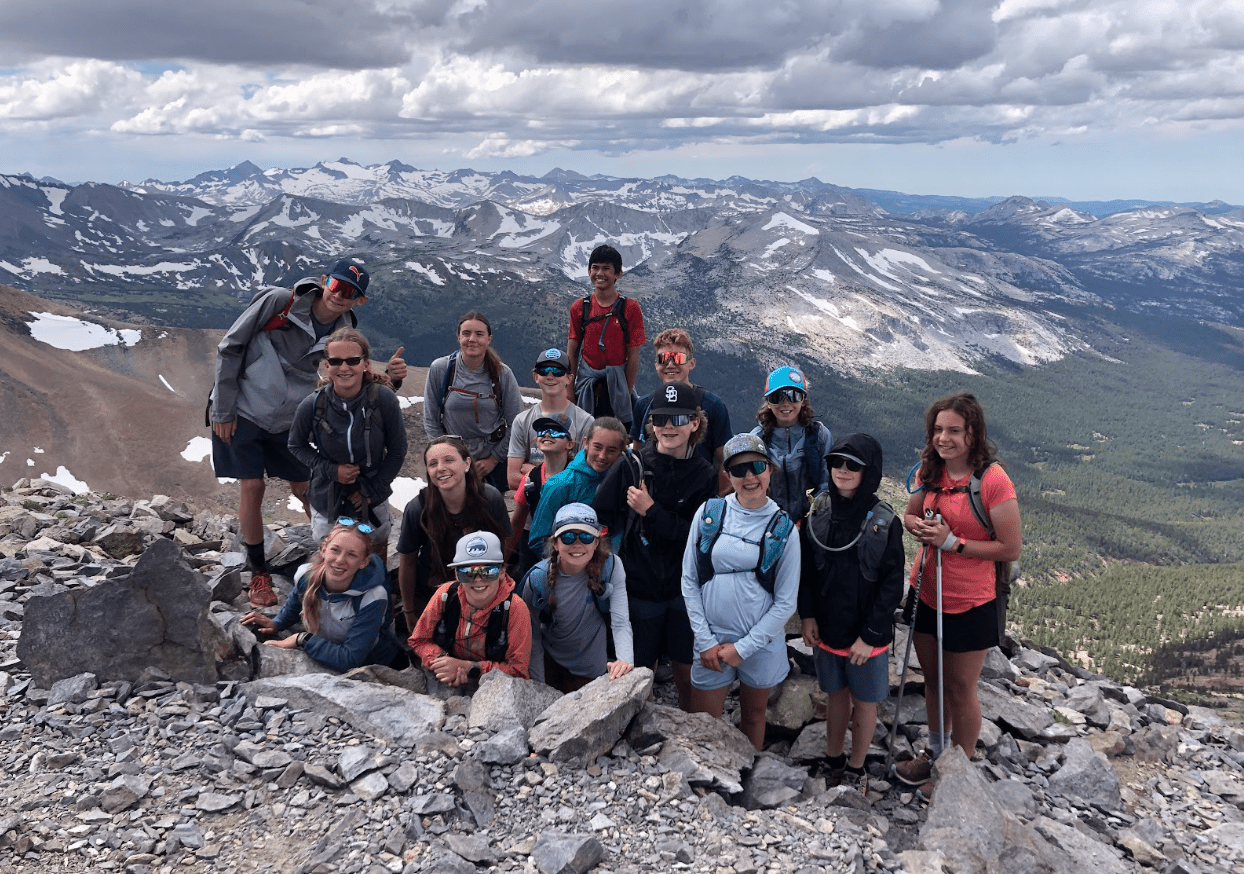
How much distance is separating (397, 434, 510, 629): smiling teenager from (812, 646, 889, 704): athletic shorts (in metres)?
4.33

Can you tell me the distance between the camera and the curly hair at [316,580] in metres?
8.96

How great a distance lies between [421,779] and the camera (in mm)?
7496

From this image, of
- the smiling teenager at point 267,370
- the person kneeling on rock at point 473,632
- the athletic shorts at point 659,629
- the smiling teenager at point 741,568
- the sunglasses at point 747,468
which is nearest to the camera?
the sunglasses at point 747,468

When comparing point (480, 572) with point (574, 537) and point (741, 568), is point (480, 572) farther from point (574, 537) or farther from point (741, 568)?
point (741, 568)

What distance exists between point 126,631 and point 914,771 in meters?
9.97

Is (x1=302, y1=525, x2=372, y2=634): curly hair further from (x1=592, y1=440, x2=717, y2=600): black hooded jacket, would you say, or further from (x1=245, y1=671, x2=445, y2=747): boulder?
(x1=592, y1=440, x2=717, y2=600): black hooded jacket

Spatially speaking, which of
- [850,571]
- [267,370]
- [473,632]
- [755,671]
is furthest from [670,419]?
[267,370]

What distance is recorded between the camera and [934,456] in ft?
29.7

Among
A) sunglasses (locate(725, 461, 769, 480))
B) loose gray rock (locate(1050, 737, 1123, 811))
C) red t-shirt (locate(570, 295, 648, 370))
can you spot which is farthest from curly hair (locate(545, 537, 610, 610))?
loose gray rock (locate(1050, 737, 1123, 811))

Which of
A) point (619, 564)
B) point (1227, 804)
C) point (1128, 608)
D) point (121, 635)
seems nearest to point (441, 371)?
point (619, 564)

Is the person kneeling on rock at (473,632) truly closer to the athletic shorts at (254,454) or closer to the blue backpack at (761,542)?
the blue backpack at (761,542)

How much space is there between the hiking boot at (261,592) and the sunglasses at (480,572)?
4438 millimetres

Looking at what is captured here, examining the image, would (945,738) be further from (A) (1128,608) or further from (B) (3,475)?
(A) (1128,608)

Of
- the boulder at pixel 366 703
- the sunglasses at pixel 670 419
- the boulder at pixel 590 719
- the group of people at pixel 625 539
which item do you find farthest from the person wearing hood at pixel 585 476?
the boulder at pixel 366 703
